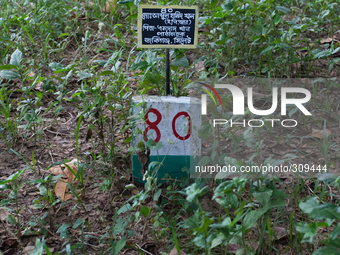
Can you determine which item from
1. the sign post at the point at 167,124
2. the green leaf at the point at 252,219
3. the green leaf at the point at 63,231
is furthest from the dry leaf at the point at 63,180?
the green leaf at the point at 252,219

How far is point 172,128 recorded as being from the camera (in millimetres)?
1758

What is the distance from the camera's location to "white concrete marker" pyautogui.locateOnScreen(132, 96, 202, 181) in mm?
1744

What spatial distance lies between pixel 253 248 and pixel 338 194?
644mm

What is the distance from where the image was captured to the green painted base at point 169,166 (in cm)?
179

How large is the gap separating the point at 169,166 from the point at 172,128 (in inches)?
8.0

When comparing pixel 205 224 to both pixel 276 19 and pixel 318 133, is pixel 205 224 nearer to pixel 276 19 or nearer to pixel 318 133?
pixel 318 133

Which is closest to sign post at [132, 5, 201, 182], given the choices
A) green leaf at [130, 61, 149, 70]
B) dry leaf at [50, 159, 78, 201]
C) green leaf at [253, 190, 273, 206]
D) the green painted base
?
Result: the green painted base

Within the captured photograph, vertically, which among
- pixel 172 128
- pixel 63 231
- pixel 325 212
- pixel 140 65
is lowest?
pixel 63 231

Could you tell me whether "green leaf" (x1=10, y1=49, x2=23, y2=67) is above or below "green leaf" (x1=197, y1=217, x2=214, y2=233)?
above

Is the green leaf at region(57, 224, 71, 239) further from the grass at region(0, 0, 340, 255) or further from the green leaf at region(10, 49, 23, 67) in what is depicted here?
the green leaf at region(10, 49, 23, 67)

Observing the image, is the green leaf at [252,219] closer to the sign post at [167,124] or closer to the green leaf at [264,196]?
the green leaf at [264,196]

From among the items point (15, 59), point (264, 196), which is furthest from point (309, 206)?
point (15, 59)

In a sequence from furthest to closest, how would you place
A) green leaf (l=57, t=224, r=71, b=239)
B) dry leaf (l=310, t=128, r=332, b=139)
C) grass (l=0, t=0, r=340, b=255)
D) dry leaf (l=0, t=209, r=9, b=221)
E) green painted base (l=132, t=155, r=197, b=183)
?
dry leaf (l=310, t=128, r=332, b=139), green painted base (l=132, t=155, r=197, b=183), dry leaf (l=0, t=209, r=9, b=221), green leaf (l=57, t=224, r=71, b=239), grass (l=0, t=0, r=340, b=255)

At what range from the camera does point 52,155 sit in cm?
208
